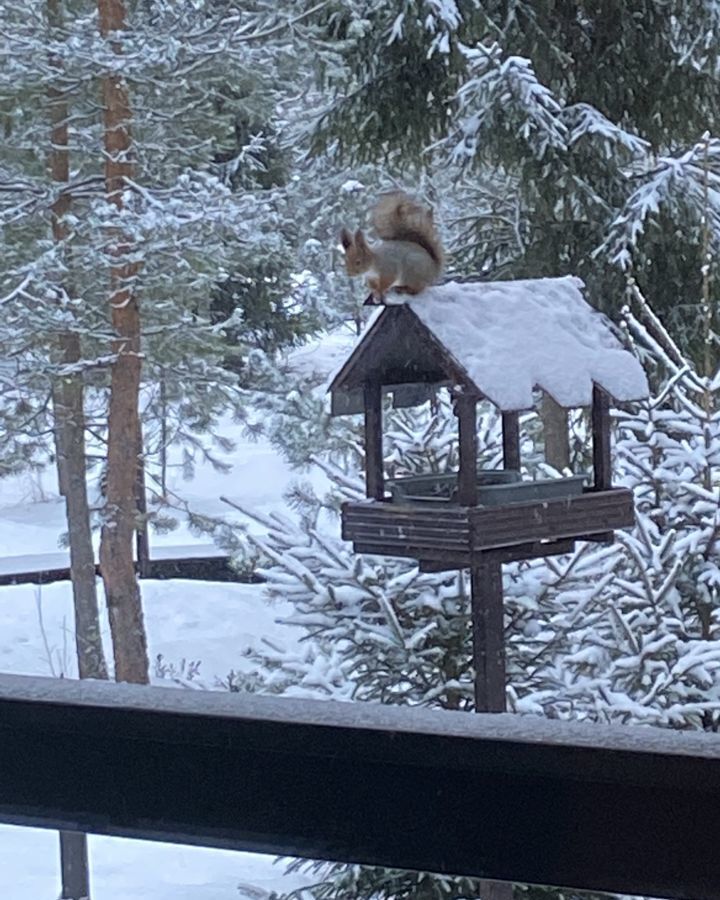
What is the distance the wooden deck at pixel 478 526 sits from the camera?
1.32 m

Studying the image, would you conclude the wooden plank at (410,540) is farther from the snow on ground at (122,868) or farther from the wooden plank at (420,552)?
the snow on ground at (122,868)

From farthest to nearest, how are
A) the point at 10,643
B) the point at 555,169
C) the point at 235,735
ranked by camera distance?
the point at 10,643 < the point at 555,169 < the point at 235,735

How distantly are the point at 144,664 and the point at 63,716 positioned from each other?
2.86 meters

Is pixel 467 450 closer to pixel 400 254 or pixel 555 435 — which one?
pixel 400 254

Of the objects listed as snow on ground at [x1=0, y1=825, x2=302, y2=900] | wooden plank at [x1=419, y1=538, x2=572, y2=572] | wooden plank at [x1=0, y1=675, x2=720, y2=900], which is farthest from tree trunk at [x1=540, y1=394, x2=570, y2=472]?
wooden plank at [x1=0, y1=675, x2=720, y2=900]

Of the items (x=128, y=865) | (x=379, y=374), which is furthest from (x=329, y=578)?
(x=128, y=865)

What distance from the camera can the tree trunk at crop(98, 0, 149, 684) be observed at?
2906mm

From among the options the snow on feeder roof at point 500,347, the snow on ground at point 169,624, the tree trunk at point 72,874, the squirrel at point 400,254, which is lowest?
the snow on ground at point 169,624

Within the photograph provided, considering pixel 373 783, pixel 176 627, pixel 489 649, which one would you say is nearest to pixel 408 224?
pixel 489 649

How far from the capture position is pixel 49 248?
9.90 feet

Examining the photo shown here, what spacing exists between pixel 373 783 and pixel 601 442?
1.23 m

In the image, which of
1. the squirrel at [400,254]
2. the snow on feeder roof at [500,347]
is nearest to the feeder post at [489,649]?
the snow on feeder roof at [500,347]

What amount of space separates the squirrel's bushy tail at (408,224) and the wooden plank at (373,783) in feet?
3.42

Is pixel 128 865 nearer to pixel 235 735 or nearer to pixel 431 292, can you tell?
pixel 235 735
